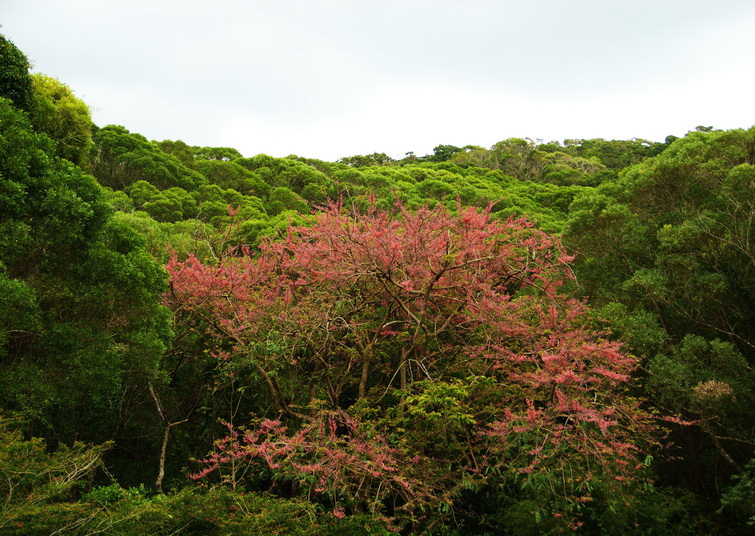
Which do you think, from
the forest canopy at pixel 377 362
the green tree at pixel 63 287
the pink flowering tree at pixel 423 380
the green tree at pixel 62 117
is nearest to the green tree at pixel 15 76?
the forest canopy at pixel 377 362

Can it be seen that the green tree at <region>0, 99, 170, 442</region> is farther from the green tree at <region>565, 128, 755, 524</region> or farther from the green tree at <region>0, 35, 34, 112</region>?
the green tree at <region>565, 128, 755, 524</region>

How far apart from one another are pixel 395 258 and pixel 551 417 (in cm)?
233

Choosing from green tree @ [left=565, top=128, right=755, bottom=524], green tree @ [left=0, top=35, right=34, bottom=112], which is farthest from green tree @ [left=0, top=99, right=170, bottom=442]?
green tree @ [left=565, top=128, right=755, bottom=524]

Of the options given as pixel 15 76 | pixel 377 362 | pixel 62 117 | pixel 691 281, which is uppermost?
pixel 15 76

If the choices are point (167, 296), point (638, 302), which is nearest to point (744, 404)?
point (638, 302)

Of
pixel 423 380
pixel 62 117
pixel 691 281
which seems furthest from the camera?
pixel 691 281

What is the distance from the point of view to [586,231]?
10.7m

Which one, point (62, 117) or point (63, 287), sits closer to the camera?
point (63, 287)

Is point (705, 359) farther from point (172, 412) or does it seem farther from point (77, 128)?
point (77, 128)

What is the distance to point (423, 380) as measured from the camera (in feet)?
17.6

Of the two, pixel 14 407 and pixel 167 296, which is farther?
pixel 167 296

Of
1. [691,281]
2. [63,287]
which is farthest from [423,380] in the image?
[691,281]

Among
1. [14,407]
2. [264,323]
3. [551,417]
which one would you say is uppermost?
[264,323]

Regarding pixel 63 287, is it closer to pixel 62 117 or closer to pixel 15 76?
pixel 15 76
